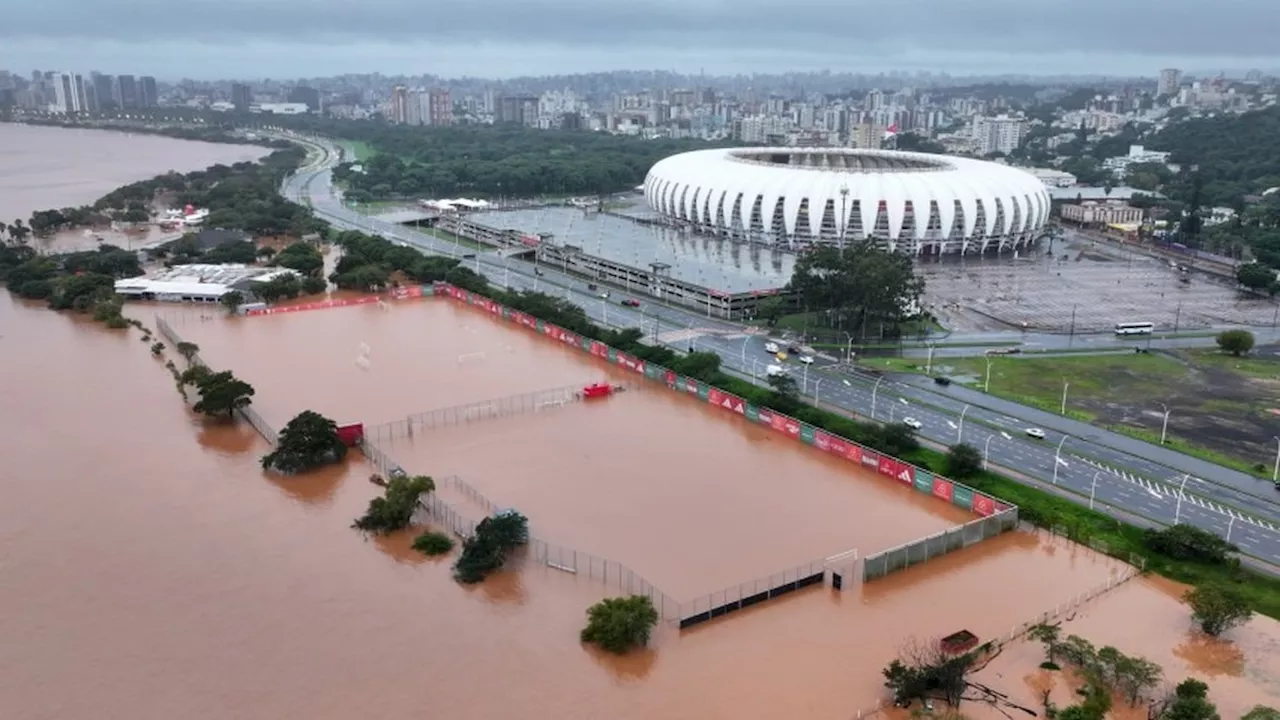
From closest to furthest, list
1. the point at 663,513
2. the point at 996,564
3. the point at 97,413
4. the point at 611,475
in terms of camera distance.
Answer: the point at 996,564, the point at 663,513, the point at 611,475, the point at 97,413

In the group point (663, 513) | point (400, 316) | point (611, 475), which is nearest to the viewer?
point (663, 513)

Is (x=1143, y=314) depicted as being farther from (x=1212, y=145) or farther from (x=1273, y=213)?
(x=1212, y=145)

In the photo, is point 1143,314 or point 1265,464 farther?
point 1143,314

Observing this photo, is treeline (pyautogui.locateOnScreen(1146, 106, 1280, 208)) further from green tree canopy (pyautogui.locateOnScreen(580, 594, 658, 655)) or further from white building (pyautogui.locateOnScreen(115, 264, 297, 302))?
green tree canopy (pyautogui.locateOnScreen(580, 594, 658, 655))

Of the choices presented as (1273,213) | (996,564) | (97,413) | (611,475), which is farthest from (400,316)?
(1273,213)

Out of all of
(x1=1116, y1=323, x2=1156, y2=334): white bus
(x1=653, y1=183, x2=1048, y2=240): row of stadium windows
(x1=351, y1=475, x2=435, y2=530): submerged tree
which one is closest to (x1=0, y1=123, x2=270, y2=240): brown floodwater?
(x1=653, y1=183, x2=1048, y2=240): row of stadium windows

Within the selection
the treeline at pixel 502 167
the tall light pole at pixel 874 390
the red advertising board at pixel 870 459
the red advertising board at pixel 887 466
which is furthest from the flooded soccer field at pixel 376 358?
the treeline at pixel 502 167
